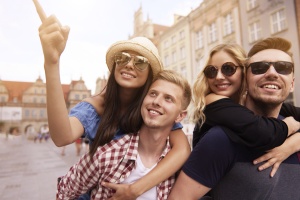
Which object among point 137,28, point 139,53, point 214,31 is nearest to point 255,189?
point 139,53

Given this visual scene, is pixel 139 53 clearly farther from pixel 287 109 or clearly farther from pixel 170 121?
pixel 287 109

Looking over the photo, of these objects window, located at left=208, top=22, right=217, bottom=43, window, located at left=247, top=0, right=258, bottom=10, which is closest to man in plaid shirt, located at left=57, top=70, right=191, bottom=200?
window, located at left=247, top=0, right=258, bottom=10

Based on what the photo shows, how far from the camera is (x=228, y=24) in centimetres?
2025

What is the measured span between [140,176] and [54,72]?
34.7 inches

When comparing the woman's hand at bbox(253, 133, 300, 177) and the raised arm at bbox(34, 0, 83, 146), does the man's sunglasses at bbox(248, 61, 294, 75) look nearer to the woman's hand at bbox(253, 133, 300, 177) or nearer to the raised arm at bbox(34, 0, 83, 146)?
the woman's hand at bbox(253, 133, 300, 177)

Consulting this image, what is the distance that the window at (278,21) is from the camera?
1524cm

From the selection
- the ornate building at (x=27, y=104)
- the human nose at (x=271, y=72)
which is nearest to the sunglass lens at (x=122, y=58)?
the human nose at (x=271, y=72)

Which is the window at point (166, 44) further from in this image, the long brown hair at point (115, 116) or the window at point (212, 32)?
the long brown hair at point (115, 116)

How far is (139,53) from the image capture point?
1974 mm

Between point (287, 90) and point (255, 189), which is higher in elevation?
point (287, 90)

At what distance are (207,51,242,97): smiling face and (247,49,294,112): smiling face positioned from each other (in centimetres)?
17

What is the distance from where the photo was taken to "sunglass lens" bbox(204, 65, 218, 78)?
1982 millimetres

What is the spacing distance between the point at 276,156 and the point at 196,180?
48 centimetres

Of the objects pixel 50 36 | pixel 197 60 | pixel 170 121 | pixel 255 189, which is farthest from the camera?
pixel 197 60
